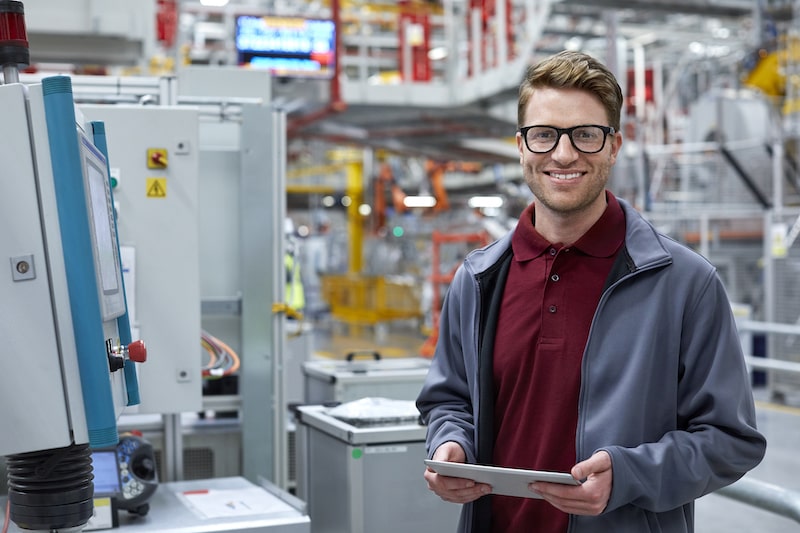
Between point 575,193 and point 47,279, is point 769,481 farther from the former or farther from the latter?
point 47,279

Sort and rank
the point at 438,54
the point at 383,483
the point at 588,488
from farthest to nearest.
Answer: the point at 438,54 → the point at 383,483 → the point at 588,488

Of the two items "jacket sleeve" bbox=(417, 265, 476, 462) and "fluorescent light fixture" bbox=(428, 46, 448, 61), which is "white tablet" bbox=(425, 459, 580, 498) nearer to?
"jacket sleeve" bbox=(417, 265, 476, 462)

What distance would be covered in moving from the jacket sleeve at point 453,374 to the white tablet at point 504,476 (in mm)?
252

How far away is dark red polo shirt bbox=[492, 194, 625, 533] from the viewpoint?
6.45 feet

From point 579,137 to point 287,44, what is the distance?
34.4ft

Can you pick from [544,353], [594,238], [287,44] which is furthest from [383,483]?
[287,44]

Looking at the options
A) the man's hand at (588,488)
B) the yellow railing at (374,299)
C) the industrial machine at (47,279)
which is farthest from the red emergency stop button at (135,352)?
the yellow railing at (374,299)

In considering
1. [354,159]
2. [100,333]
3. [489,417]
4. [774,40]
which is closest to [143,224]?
[100,333]

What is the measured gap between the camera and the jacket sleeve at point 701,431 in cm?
179

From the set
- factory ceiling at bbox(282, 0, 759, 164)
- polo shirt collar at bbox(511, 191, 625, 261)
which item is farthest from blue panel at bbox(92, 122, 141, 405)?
factory ceiling at bbox(282, 0, 759, 164)

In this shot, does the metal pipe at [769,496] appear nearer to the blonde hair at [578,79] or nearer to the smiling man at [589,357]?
Result: the smiling man at [589,357]

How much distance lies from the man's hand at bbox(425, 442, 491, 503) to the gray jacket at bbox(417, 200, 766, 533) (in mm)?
206

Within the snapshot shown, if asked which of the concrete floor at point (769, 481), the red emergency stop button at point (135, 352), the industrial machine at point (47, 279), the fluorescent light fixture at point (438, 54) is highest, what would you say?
the fluorescent light fixture at point (438, 54)

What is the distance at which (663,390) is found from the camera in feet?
6.23
